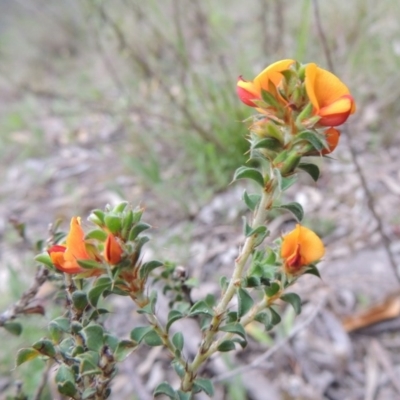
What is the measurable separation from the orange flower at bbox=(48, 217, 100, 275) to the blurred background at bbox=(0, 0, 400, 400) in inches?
13.3

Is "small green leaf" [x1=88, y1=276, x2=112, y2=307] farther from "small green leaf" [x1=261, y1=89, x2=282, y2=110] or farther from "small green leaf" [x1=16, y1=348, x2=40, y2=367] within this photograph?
"small green leaf" [x1=261, y1=89, x2=282, y2=110]

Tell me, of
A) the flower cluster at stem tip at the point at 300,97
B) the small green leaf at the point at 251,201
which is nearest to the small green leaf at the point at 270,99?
the flower cluster at stem tip at the point at 300,97

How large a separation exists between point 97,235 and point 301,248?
23 centimetres

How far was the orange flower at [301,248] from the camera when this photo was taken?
0.56 metres

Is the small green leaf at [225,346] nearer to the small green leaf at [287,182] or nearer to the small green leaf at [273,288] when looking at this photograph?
the small green leaf at [273,288]

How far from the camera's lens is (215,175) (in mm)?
2211

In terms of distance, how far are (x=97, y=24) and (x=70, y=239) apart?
6.31 ft

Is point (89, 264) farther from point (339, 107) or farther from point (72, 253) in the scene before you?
point (339, 107)

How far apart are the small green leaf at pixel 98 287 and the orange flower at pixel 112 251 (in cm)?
4

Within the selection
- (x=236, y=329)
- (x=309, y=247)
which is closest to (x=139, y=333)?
(x=236, y=329)

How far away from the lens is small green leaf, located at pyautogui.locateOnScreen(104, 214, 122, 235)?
51 centimetres

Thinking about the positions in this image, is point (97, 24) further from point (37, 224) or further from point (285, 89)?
point (285, 89)

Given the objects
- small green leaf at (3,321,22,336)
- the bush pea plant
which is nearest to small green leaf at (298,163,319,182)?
the bush pea plant

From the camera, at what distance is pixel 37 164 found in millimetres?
3254
